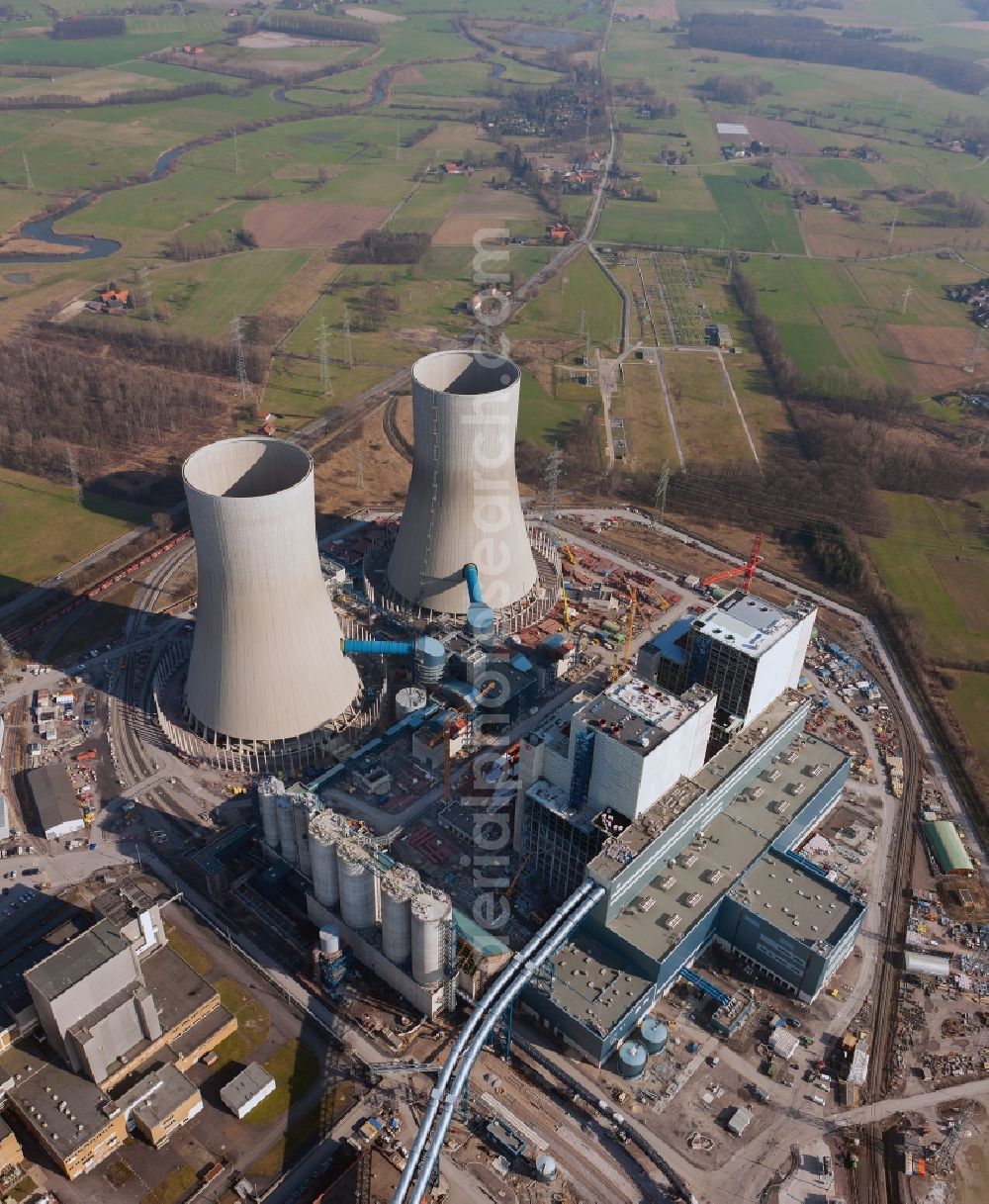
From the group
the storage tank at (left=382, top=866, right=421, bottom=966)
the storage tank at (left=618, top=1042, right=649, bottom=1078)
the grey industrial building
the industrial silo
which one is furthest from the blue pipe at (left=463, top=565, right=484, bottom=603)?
the storage tank at (left=618, top=1042, right=649, bottom=1078)

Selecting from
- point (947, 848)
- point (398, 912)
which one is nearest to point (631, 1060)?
point (398, 912)

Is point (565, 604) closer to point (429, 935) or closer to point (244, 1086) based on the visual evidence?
point (429, 935)

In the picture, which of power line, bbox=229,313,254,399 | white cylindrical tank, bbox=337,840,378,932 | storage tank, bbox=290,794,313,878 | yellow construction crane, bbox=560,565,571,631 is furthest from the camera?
A: power line, bbox=229,313,254,399

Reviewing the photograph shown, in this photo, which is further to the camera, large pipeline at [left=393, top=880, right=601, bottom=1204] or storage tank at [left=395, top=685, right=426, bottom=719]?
storage tank at [left=395, top=685, right=426, bottom=719]

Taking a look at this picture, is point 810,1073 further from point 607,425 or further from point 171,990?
point 607,425

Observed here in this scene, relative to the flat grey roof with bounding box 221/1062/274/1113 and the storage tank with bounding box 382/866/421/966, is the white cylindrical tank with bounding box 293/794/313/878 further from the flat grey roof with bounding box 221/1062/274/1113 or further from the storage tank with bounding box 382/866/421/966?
the flat grey roof with bounding box 221/1062/274/1113

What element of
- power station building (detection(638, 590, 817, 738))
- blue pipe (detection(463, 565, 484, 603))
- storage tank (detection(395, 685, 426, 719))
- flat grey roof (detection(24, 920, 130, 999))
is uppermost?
power station building (detection(638, 590, 817, 738))

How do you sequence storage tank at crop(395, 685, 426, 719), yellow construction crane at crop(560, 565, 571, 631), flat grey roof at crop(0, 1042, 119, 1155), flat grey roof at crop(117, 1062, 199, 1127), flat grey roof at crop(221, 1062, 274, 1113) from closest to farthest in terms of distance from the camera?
flat grey roof at crop(0, 1042, 119, 1155)
flat grey roof at crop(117, 1062, 199, 1127)
flat grey roof at crop(221, 1062, 274, 1113)
storage tank at crop(395, 685, 426, 719)
yellow construction crane at crop(560, 565, 571, 631)

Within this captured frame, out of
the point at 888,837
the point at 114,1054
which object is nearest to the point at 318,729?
the point at 114,1054
